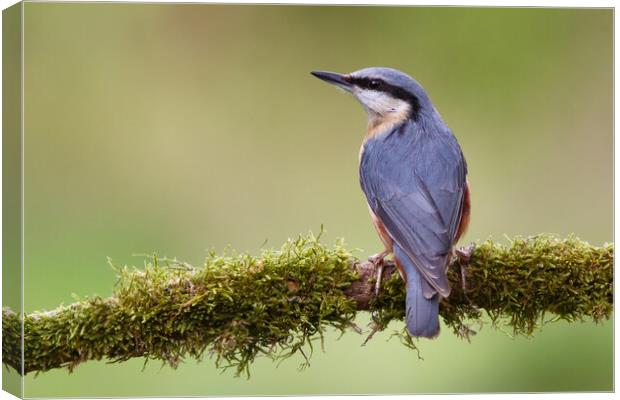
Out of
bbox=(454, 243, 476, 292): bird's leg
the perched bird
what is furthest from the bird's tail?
bbox=(454, 243, 476, 292): bird's leg

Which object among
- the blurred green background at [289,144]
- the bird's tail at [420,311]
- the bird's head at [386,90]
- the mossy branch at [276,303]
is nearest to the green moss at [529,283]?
the mossy branch at [276,303]

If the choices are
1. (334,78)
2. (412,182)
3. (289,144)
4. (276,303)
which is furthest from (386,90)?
(276,303)

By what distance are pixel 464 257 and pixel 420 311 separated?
0.43 m

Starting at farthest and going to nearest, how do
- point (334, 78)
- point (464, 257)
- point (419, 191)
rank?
point (334, 78), point (419, 191), point (464, 257)

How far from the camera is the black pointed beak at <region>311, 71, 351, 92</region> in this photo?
4723 mm

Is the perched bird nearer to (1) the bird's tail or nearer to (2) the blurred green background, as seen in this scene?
(1) the bird's tail

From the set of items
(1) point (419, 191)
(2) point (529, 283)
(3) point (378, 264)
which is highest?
(1) point (419, 191)

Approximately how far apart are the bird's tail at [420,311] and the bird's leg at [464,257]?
240 mm

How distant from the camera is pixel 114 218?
4949 millimetres

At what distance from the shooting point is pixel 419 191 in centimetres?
A: 437

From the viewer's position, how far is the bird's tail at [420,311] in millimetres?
3955

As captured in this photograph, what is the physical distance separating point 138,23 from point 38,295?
1603mm

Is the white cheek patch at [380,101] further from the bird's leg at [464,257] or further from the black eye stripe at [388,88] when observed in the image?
the bird's leg at [464,257]

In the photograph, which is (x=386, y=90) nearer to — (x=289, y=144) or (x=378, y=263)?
(x=289, y=144)
